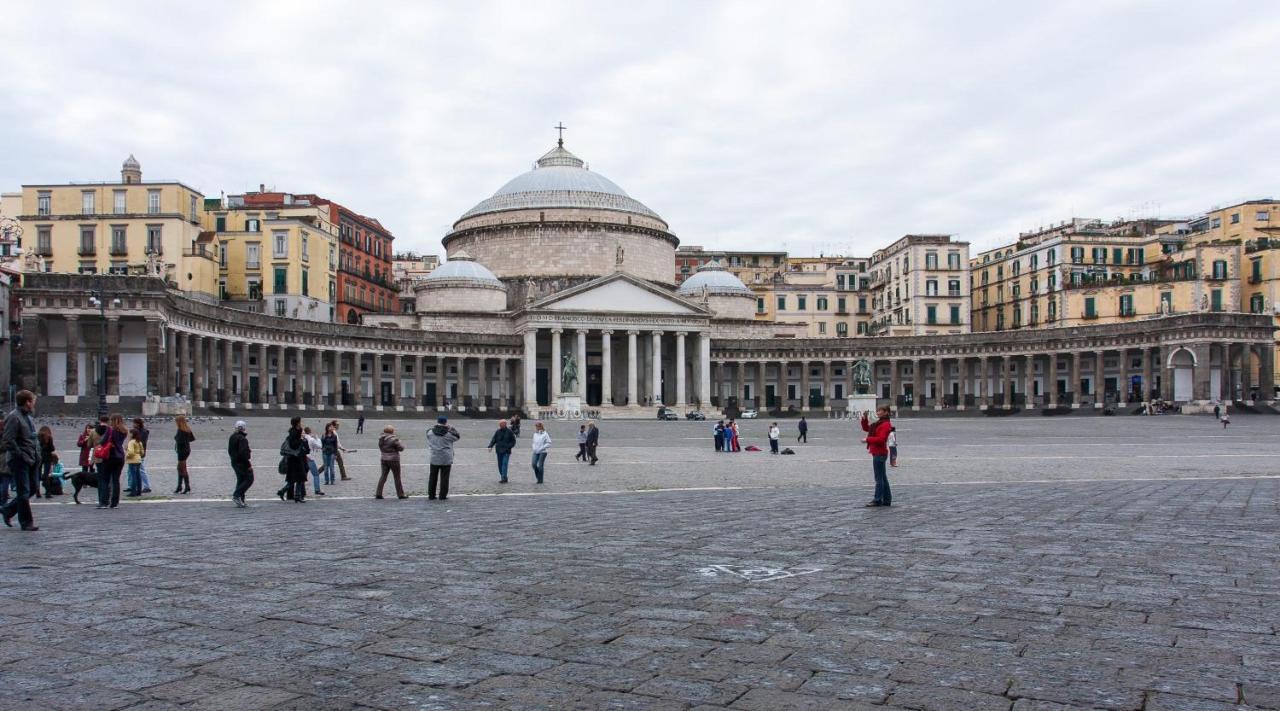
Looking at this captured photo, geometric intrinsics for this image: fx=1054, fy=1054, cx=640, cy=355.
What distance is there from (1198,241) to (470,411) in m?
62.0

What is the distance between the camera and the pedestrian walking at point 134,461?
66.4 feet

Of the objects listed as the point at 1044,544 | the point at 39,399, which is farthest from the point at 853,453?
the point at 39,399

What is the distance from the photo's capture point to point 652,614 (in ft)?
28.1

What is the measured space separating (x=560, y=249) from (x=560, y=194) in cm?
550

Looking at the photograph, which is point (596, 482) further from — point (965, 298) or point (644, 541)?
Result: point (965, 298)

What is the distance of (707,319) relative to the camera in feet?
292

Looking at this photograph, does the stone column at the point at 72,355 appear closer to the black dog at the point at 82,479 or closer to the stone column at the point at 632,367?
the black dog at the point at 82,479

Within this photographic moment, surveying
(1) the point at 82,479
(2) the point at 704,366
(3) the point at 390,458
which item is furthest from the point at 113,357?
(2) the point at 704,366

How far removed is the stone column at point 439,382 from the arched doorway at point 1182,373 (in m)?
55.6

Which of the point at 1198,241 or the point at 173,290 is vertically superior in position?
the point at 1198,241

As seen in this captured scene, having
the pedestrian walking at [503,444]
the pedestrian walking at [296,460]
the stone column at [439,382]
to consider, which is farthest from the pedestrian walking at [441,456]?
the stone column at [439,382]

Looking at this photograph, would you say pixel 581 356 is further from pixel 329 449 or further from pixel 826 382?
pixel 329 449

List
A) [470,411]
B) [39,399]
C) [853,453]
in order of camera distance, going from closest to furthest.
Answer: [853,453] < [39,399] < [470,411]

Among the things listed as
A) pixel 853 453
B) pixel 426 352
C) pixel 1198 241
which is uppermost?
pixel 1198 241
